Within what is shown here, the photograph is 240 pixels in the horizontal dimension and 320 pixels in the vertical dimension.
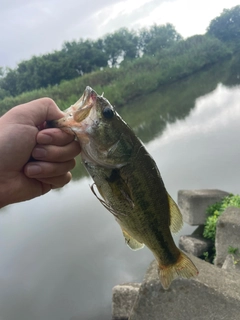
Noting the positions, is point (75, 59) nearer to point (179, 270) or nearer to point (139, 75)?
point (139, 75)

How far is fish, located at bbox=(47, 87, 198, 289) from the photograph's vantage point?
6.10 feet

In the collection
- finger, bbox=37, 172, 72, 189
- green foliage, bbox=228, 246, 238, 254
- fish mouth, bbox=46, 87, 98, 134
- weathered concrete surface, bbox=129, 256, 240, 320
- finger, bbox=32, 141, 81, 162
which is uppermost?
fish mouth, bbox=46, 87, 98, 134

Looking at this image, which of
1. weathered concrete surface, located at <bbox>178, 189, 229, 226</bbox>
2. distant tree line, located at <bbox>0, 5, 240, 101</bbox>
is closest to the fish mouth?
weathered concrete surface, located at <bbox>178, 189, 229, 226</bbox>

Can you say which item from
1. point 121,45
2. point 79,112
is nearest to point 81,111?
point 79,112

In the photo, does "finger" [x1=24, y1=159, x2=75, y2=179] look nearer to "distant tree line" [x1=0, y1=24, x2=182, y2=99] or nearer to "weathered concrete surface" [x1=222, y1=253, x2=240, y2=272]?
"weathered concrete surface" [x1=222, y1=253, x2=240, y2=272]

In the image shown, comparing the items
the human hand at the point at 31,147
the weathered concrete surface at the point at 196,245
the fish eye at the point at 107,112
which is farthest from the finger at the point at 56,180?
the weathered concrete surface at the point at 196,245

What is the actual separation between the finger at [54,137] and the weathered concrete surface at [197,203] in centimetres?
481

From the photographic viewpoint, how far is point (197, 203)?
20.9ft

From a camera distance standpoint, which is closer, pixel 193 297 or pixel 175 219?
pixel 175 219

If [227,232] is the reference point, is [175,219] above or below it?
above

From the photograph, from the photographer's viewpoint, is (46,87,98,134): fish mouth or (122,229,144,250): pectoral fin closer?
(46,87,98,134): fish mouth

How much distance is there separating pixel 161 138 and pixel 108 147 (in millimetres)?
13256

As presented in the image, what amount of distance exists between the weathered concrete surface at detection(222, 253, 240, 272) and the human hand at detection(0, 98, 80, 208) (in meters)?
2.78

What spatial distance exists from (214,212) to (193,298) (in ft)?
11.4
